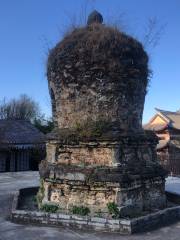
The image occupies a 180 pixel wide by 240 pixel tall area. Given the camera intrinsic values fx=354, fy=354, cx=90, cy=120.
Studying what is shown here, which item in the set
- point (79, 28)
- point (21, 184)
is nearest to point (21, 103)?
point (21, 184)

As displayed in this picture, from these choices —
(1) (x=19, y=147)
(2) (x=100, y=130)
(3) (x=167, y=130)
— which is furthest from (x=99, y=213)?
(3) (x=167, y=130)

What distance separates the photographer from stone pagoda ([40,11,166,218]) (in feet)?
26.2

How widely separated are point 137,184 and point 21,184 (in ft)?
25.9

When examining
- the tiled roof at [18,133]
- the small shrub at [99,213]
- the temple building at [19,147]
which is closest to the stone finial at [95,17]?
the small shrub at [99,213]

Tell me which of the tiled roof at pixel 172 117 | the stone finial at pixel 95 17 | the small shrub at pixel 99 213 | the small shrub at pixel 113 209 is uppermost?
the stone finial at pixel 95 17

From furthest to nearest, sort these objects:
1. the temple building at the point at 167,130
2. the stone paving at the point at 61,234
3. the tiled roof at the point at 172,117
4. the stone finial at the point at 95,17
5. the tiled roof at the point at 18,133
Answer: the tiled roof at the point at 172,117 → the temple building at the point at 167,130 → the tiled roof at the point at 18,133 → the stone finial at the point at 95,17 → the stone paving at the point at 61,234

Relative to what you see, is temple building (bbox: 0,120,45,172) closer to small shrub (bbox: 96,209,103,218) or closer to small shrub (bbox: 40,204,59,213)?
small shrub (bbox: 40,204,59,213)

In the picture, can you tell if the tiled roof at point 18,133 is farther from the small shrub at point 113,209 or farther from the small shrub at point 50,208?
the small shrub at point 113,209

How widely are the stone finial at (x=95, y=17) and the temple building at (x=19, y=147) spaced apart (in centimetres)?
1307

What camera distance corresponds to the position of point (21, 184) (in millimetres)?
14812

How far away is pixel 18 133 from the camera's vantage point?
79.2 ft

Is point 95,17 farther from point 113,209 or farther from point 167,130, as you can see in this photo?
point 167,130

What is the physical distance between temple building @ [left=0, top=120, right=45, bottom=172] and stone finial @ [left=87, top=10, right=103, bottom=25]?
13075 mm

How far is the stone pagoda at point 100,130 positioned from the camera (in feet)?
26.2
